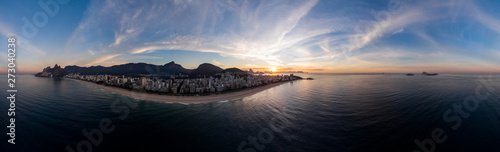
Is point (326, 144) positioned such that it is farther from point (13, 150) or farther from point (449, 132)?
point (13, 150)

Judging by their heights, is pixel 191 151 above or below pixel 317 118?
below

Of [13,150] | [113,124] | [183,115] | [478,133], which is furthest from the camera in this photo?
[183,115]

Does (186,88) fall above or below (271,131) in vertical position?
above

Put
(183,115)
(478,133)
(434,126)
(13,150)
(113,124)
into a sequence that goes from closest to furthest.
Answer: (13,150)
(478,133)
(434,126)
(113,124)
(183,115)

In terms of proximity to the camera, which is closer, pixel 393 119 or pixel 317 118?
pixel 393 119

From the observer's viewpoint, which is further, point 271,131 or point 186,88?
point 186,88

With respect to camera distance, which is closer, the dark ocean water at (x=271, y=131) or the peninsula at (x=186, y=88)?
the dark ocean water at (x=271, y=131)

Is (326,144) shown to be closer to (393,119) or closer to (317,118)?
(317,118)

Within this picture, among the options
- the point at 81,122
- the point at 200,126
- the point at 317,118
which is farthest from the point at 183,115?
the point at 317,118

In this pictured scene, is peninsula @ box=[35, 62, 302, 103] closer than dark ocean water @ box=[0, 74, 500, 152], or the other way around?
dark ocean water @ box=[0, 74, 500, 152]
